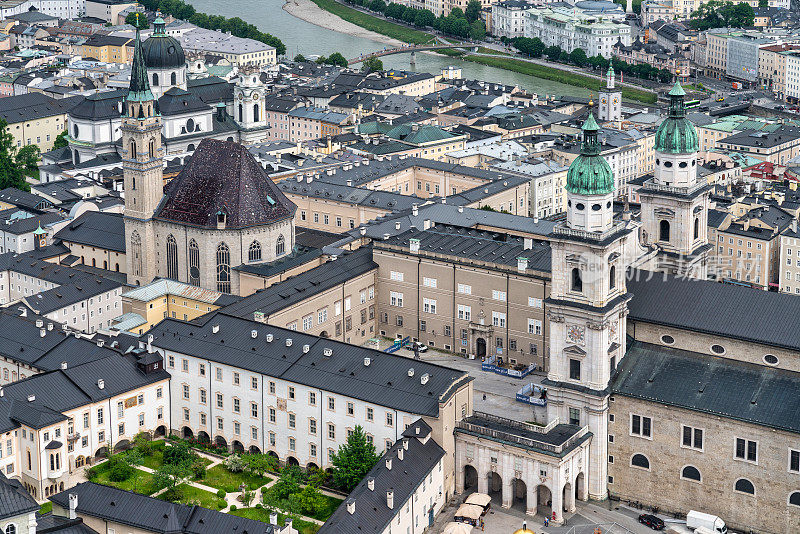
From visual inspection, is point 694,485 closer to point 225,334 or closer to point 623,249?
point 623,249

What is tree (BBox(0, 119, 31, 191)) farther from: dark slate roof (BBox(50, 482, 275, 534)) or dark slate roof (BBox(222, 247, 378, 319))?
dark slate roof (BBox(50, 482, 275, 534))

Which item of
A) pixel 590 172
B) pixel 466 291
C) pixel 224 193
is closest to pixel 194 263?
pixel 224 193

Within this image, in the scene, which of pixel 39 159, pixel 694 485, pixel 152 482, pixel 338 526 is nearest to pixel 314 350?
pixel 152 482

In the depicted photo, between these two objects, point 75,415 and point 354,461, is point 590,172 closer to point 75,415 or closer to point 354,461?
point 354,461

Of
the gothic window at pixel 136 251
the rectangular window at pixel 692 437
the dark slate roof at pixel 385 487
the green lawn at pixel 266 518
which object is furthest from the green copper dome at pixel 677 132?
the gothic window at pixel 136 251

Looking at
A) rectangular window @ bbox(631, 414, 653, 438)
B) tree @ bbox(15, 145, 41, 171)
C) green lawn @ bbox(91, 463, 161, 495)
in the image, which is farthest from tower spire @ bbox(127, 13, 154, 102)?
rectangular window @ bbox(631, 414, 653, 438)

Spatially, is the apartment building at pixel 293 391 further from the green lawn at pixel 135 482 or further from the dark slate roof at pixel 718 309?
the dark slate roof at pixel 718 309
